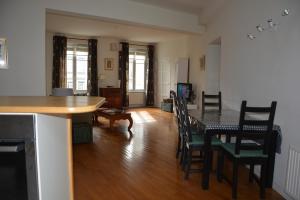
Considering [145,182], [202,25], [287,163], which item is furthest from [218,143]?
[202,25]

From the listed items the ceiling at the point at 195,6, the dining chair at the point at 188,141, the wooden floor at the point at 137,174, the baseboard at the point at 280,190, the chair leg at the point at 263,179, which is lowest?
the wooden floor at the point at 137,174

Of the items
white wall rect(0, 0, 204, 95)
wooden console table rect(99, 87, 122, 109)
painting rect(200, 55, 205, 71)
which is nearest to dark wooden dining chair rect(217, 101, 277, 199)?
white wall rect(0, 0, 204, 95)

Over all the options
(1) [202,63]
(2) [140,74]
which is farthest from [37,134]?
(2) [140,74]

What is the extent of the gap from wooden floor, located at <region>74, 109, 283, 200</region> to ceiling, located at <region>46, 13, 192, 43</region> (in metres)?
3.09

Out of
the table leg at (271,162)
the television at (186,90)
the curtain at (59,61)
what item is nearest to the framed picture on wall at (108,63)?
the curtain at (59,61)

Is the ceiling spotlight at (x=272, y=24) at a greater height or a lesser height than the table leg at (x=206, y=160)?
greater

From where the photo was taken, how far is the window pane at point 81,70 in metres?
8.77

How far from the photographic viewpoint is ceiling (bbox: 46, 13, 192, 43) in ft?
21.0

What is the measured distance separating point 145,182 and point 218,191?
2.79 feet

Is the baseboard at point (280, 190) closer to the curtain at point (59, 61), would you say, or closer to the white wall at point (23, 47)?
the white wall at point (23, 47)

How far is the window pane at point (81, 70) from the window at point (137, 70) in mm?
1787

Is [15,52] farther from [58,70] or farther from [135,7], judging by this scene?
[58,70]

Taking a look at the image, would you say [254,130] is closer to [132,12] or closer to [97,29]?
[132,12]

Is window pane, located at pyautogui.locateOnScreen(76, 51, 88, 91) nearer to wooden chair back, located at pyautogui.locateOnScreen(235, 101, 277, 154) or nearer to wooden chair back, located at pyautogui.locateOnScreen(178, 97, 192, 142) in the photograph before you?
wooden chair back, located at pyautogui.locateOnScreen(178, 97, 192, 142)
